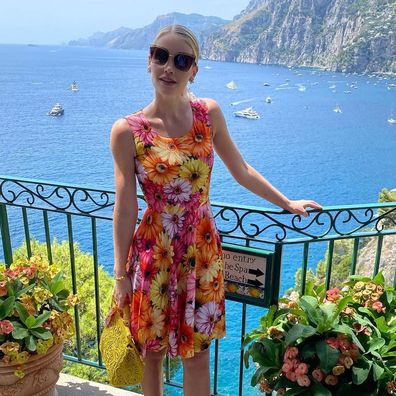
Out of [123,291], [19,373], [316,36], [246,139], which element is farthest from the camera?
[316,36]

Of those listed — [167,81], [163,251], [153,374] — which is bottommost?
[153,374]

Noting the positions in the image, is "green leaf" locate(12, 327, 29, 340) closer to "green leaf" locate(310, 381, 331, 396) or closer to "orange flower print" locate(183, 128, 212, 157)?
"orange flower print" locate(183, 128, 212, 157)

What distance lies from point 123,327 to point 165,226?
0.51 meters

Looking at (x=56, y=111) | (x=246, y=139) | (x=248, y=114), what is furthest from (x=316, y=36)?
(x=56, y=111)

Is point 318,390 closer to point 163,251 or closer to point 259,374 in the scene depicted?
point 259,374

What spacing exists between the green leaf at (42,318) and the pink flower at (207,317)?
32.6 inches

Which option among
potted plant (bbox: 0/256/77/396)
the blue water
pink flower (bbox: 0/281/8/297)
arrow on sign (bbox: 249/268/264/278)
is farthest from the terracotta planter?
the blue water

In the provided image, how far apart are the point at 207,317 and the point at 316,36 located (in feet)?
497

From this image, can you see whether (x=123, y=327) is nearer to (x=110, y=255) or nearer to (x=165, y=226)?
(x=165, y=226)

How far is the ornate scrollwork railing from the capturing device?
7.80 feet

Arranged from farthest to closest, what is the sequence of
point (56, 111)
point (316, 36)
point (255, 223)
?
point (316, 36) → point (56, 111) → point (255, 223)

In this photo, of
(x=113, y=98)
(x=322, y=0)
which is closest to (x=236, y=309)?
(x=113, y=98)

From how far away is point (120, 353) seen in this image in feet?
6.95

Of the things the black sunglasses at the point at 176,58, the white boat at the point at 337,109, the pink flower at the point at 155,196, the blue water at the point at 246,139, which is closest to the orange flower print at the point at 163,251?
the pink flower at the point at 155,196
